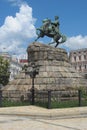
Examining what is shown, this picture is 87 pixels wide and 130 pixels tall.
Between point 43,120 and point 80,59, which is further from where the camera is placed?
point 80,59

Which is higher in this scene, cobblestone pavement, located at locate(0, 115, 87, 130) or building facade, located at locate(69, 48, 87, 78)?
building facade, located at locate(69, 48, 87, 78)

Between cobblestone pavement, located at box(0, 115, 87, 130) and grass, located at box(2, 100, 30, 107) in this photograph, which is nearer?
cobblestone pavement, located at box(0, 115, 87, 130)

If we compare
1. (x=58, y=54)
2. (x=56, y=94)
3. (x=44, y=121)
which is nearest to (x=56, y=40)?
(x=58, y=54)

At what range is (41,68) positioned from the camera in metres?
24.6

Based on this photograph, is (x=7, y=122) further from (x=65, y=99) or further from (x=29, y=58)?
(x=29, y=58)

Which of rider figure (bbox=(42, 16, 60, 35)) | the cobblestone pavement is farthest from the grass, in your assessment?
rider figure (bbox=(42, 16, 60, 35))

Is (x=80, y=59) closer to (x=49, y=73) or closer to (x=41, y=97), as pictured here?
(x=49, y=73)

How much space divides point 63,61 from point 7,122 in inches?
527

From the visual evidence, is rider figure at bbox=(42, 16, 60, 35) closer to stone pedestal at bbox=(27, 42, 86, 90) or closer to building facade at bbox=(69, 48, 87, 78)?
stone pedestal at bbox=(27, 42, 86, 90)

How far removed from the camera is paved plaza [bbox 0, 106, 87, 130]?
Result: 12570mm

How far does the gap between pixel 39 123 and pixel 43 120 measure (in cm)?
92

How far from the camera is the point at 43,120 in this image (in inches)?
567

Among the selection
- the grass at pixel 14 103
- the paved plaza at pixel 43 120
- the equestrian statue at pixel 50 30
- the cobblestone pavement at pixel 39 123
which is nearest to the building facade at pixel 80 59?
the equestrian statue at pixel 50 30

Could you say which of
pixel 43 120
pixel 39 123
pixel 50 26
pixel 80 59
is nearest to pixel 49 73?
pixel 50 26
